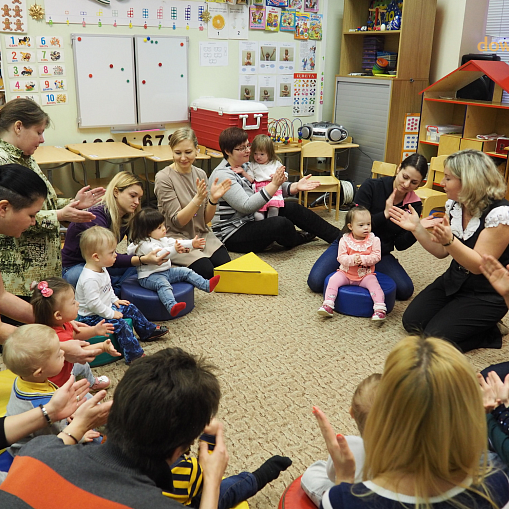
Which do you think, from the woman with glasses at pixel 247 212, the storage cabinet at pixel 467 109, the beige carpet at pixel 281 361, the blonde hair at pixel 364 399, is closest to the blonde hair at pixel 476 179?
the beige carpet at pixel 281 361

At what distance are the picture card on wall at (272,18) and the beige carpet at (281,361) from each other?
3187 mm

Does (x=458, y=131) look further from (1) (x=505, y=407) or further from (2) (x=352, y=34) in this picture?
(1) (x=505, y=407)

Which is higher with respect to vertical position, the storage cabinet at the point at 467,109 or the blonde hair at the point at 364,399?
the storage cabinet at the point at 467,109

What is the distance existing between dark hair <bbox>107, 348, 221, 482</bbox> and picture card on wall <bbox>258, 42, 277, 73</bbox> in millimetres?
5296

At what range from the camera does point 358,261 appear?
346cm

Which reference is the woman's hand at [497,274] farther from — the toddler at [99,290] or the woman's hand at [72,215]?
the woman's hand at [72,215]

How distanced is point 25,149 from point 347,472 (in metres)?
2.23

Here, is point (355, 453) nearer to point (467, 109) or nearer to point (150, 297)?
point (150, 297)

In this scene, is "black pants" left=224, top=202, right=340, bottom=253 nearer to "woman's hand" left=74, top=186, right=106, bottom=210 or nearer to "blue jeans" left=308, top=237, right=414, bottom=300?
"blue jeans" left=308, top=237, right=414, bottom=300

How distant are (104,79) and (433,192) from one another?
3.36 meters

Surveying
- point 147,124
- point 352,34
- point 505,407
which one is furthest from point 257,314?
point 352,34

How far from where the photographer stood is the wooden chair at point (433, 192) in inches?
203

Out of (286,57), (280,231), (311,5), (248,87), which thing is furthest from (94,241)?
(311,5)

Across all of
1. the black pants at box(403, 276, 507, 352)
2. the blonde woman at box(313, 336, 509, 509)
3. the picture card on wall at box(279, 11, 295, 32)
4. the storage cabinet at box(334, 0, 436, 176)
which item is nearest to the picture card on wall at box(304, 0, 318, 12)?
the picture card on wall at box(279, 11, 295, 32)
